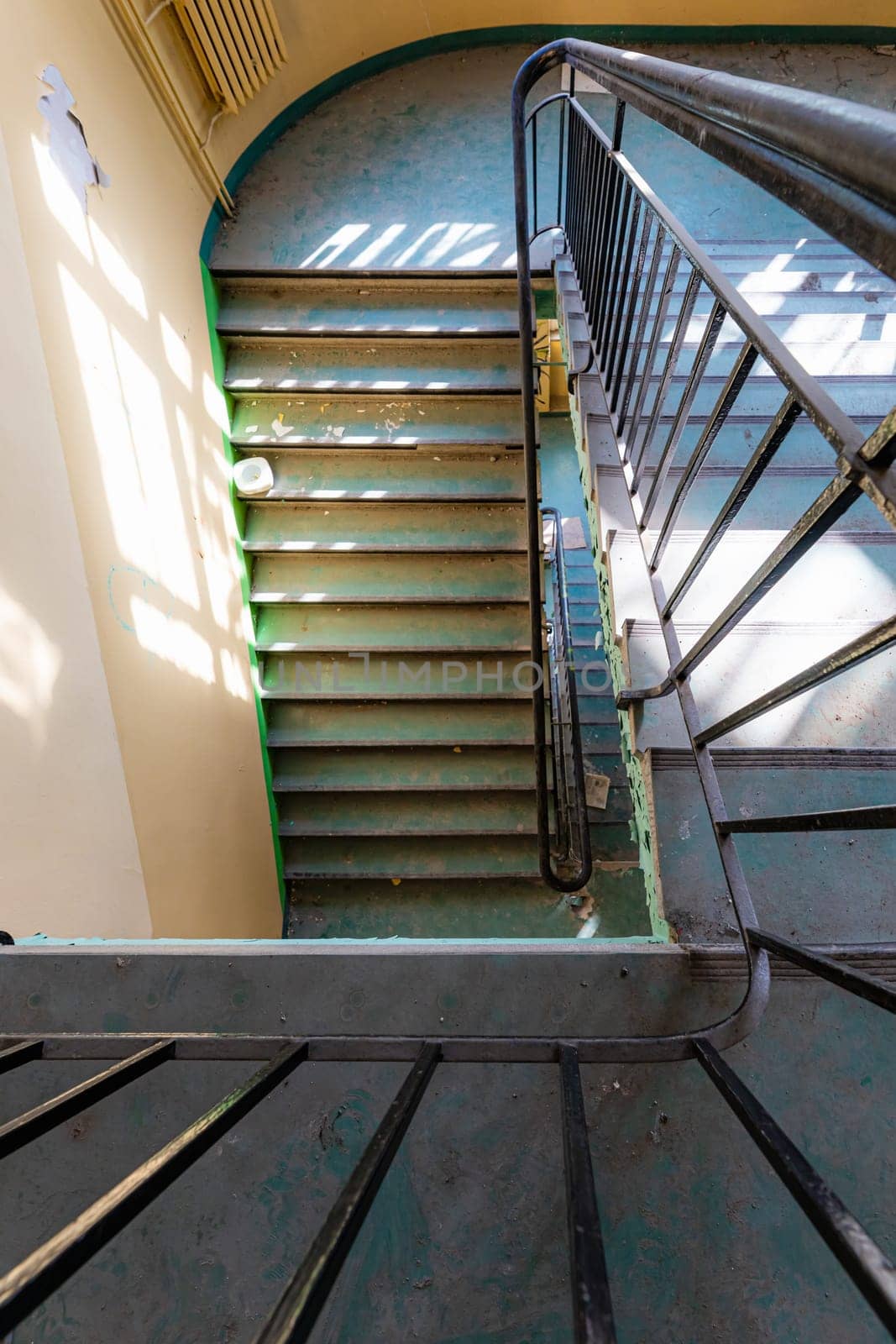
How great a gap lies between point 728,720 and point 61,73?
2732 millimetres

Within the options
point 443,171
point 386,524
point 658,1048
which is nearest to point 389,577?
point 386,524

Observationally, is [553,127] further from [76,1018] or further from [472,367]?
[76,1018]

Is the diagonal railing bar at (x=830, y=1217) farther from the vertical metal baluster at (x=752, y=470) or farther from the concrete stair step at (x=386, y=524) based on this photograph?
the concrete stair step at (x=386, y=524)

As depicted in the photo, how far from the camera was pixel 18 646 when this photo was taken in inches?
64.1

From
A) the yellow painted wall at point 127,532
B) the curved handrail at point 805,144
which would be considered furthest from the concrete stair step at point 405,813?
the curved handrail at point 805,144

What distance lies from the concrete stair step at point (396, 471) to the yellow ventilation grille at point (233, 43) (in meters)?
1.62

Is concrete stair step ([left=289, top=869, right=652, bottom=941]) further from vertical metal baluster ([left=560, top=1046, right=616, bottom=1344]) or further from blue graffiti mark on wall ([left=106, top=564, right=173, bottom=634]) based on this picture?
vertical metal baluster ([left=560, top=1046, right=616, bottom=1344])

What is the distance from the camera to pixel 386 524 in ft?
11.3

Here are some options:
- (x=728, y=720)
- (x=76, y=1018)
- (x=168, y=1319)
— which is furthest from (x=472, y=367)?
(x=168, y=1319)

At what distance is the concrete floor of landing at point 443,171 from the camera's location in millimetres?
3449

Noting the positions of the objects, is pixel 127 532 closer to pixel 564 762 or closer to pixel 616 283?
pixel 616 283

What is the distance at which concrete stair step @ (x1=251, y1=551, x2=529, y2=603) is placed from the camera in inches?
134

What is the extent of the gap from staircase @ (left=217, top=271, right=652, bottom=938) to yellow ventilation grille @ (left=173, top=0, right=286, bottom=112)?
0.78 m

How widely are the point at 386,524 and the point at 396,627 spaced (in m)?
0.53
